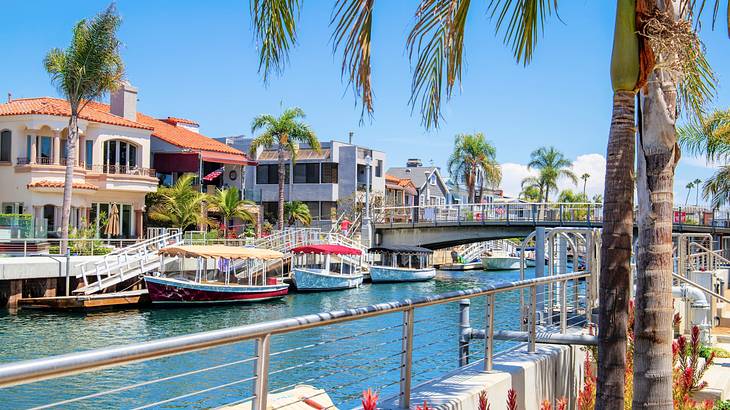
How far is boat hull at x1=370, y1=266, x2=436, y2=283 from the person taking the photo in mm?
50562

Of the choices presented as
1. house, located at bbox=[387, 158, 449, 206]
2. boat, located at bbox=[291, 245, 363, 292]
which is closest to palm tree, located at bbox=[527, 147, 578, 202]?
house, located at bbox=[387, 158, 449, 206]

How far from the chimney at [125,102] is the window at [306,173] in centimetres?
1956

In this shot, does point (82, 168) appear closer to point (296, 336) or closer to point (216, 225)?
point (216, 225)

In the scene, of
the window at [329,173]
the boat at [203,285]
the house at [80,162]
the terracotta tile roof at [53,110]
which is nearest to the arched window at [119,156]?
the house at [80,162]

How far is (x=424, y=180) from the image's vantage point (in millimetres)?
91688

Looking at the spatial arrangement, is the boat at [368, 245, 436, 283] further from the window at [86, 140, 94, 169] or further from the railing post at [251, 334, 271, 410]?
the railing post at [251, 334, 271, 410]

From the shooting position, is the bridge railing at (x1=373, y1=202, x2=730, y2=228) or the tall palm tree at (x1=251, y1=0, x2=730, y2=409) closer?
the tall palm tree at (x1=251, y1=0, x2=730, y2=409)

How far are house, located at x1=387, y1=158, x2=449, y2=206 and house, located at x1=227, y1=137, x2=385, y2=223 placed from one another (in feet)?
73.5

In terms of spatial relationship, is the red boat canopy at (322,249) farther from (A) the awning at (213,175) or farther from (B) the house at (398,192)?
(B) the house at (398,192)

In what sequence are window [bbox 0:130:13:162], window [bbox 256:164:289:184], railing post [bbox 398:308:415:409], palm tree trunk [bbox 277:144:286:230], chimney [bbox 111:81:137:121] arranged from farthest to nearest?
window [bbox 256:164:289:184] < palm tree trunk [bbox 277:144:286:230] < chimney [bbox 111:81:137:121] < window [bbox 0:130:13:162] < railing post [bbox 398:308:415:409]

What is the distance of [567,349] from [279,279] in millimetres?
35075

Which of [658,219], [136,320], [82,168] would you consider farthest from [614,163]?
[82,168]

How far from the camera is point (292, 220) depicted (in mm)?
60062

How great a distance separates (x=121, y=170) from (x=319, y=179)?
2331 cm
